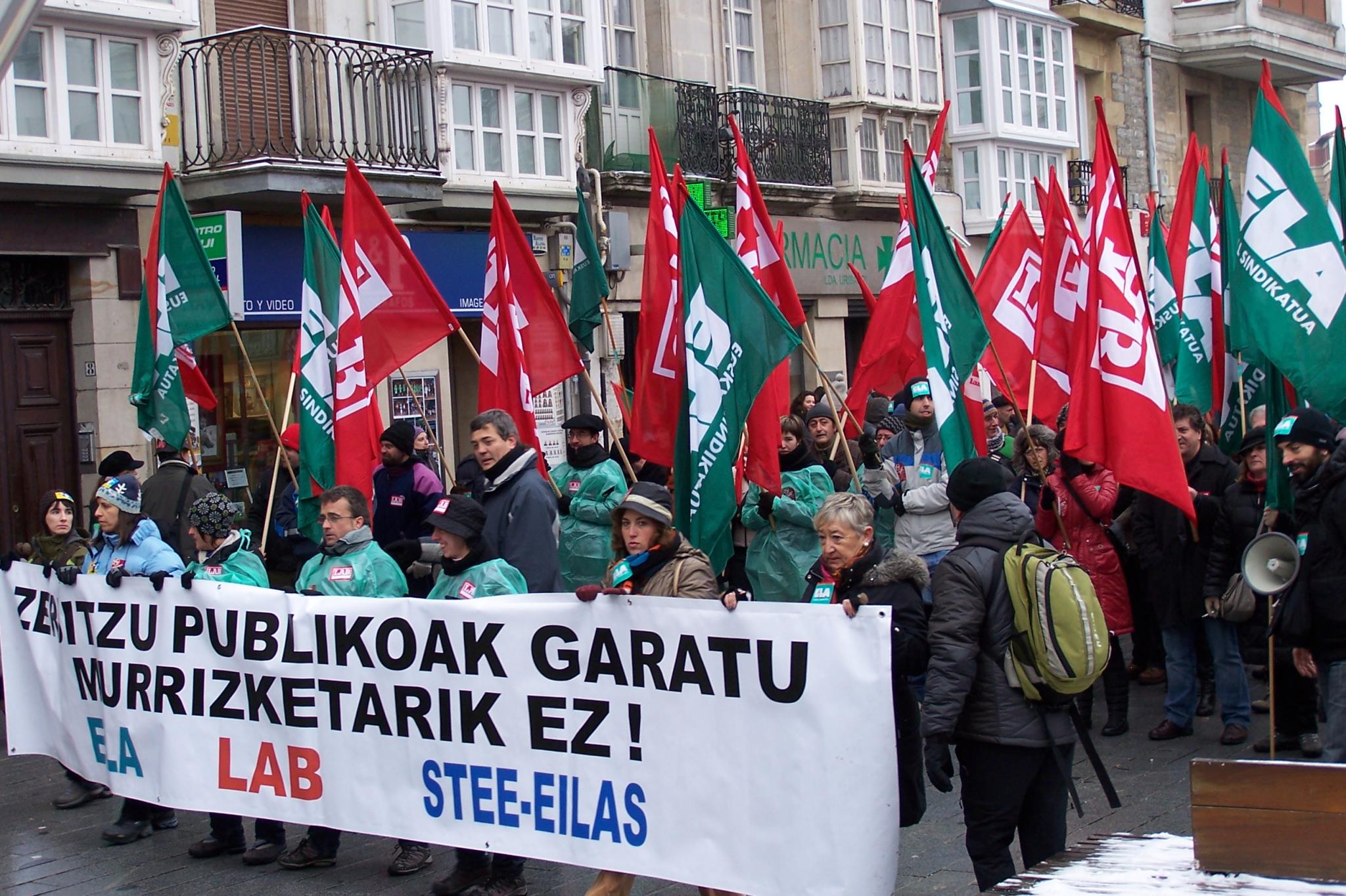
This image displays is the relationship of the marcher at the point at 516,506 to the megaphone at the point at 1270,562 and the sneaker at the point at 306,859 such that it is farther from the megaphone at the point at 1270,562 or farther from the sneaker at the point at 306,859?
the megaphone at the point at 1270,562

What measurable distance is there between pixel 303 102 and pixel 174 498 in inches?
255

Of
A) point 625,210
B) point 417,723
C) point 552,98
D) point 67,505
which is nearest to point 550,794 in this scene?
point 417,723

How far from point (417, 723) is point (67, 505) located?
319cm

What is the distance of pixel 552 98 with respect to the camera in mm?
17938

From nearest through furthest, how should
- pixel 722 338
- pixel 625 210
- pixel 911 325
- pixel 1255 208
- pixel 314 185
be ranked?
pixel 722 338 < pixel 1255 208 < pixel 911 325 < pixel 314 185 < pixel 625 210

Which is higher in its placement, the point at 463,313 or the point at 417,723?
the point at 463,313

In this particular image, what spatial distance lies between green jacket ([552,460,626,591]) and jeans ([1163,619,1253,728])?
3.05 m

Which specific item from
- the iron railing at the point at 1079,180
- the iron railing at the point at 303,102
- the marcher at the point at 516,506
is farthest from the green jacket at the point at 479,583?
the iron railing at the point at 1079,180

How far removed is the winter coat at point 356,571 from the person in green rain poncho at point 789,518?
2690 millimetres

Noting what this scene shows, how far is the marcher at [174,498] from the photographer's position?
974 cm

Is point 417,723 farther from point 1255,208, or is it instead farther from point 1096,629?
point 1255,208

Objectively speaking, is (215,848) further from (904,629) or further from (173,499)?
(173,499)

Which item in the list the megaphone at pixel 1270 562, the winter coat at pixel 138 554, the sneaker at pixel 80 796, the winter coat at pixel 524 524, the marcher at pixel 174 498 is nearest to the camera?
the megaphone at pixel 1270 562

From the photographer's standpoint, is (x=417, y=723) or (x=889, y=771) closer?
(x=889, y=771)
